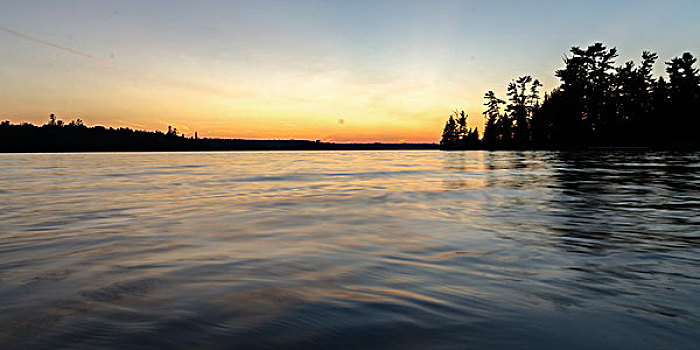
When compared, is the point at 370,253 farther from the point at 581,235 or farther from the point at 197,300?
the point at 581,235

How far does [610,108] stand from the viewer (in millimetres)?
79125

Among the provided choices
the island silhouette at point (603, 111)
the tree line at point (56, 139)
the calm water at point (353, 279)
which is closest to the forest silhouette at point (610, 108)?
the island silhouette at point (603, 111)

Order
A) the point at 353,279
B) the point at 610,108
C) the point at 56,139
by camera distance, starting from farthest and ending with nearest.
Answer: the point at 56,139, the point at 610,108, the point at 353,279

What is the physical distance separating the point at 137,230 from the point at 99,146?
222m

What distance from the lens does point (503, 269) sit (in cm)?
455

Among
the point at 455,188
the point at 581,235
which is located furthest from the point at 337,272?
the point at 455,188

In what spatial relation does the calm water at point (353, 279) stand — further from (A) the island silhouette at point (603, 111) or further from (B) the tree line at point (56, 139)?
(B) the tree line at point (56, 139)

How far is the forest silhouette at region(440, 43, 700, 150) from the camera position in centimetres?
6638

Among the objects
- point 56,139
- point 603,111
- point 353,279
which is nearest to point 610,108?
point 603,111

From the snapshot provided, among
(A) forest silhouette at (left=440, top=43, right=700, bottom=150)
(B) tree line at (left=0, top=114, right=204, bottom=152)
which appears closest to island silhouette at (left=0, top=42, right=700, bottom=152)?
(A) forest silhouette at (left=440, top=43, right=700, bottom=150)

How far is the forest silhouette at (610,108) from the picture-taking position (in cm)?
6638

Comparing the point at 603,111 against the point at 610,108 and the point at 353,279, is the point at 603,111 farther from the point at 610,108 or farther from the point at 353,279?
the point at 353,279

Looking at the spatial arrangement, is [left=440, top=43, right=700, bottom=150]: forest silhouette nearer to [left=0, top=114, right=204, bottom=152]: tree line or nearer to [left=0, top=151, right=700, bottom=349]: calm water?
[left=0, top=151, right=700, bottom=349]: calm water

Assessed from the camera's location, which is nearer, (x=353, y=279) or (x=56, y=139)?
(x=353, y=279)
